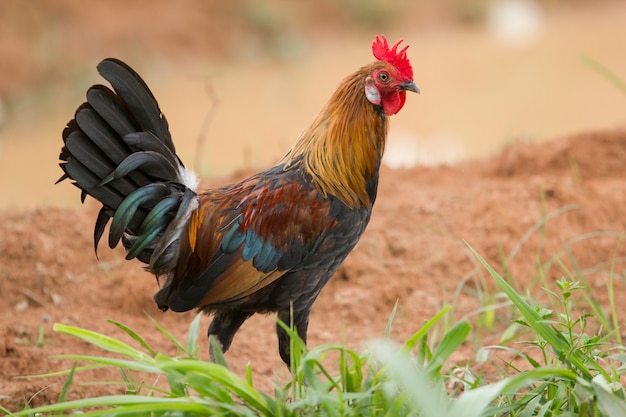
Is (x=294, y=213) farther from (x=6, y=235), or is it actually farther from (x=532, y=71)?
(x=532, y=71)

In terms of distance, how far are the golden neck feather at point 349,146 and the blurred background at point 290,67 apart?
16.4 ft

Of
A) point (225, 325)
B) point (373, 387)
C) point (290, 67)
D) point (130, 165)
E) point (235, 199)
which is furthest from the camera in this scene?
point (290, 67)

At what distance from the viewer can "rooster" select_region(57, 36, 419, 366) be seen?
3.40m

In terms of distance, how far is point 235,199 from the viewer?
3.71 metres

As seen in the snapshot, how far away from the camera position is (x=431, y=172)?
6.23 metres

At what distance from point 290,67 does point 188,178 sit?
812cm

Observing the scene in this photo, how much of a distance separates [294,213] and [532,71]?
8481 mm

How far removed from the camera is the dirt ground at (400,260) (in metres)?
4.45

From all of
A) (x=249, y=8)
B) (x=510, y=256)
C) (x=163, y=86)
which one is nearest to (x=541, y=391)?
(x=510, y=256)

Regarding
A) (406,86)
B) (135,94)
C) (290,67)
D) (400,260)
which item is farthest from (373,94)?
(290,67)

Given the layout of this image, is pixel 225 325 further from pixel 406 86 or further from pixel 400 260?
pixel 400 260

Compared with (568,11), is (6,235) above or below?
below

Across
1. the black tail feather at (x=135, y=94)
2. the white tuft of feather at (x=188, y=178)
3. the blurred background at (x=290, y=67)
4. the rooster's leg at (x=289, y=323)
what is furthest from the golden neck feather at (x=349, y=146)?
the blurred background at (x=290, y=67)

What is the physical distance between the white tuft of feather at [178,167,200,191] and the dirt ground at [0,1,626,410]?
3.30 ft
